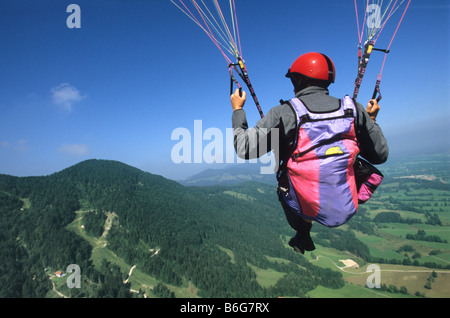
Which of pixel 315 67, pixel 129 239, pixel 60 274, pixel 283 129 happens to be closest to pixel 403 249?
pixel 315 67

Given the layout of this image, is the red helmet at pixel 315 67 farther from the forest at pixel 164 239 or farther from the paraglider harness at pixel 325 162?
the forest at pixel 164 239

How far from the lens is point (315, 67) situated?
2.43 m

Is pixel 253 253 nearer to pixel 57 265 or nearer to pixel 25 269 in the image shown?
pixel 57 265

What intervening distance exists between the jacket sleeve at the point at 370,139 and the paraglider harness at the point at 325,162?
7.9 inches

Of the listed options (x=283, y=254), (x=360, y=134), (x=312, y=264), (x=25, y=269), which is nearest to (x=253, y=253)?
(x=283, y=254)

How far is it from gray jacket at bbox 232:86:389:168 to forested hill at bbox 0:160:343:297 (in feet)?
234

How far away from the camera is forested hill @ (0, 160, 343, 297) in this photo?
6525cm

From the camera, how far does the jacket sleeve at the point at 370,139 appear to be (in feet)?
7.19

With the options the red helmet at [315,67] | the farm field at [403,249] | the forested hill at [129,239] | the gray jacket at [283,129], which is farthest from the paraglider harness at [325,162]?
the forested hill at [129,239]

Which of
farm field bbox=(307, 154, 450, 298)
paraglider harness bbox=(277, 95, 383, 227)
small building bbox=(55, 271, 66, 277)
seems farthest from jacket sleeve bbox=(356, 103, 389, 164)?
small building bbox=(55, 271, 66, 277)

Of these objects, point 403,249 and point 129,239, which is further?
point 129,239

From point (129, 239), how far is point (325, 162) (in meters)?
94.9

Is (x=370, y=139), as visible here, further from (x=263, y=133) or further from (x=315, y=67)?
(x=263, y=133)

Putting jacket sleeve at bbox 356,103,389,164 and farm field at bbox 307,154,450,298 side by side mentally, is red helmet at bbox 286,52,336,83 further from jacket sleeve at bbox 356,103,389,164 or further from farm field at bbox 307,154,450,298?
farm field at bbox 307,154,450,298
